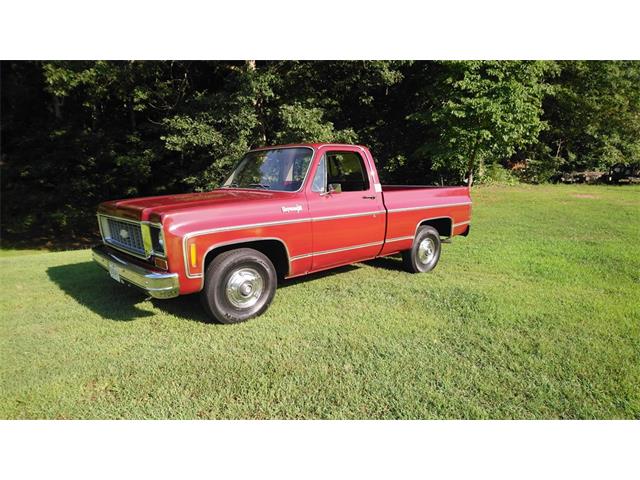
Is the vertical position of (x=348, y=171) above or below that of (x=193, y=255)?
above

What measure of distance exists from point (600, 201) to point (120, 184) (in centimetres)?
2106

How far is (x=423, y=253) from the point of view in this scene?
627 centimetres

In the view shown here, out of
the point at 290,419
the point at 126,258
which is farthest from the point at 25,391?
the point at 290,419

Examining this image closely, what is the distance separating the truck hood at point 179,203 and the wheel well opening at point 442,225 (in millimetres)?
2996

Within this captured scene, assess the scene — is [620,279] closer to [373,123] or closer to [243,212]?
[243,212]

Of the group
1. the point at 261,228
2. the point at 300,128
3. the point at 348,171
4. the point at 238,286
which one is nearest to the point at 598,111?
the point at 300,128

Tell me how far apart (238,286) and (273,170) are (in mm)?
1741

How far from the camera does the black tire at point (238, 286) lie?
401 cm

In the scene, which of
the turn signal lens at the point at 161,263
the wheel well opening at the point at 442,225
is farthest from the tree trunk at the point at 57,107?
the wheel well opening at the point at 442,225

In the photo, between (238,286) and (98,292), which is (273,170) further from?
(98,292)

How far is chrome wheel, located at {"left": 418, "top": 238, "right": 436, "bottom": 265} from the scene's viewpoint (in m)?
6.21

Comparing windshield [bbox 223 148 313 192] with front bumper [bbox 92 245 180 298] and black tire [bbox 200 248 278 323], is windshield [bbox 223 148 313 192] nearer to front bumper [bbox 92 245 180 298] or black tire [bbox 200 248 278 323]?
black tire [bbox 200 248 278 323]

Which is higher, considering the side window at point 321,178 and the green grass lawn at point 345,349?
the side window at point 321,178

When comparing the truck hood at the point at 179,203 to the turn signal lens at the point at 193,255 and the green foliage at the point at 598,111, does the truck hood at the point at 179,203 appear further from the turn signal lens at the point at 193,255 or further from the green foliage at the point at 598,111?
the green foliage at the point at 598,111
